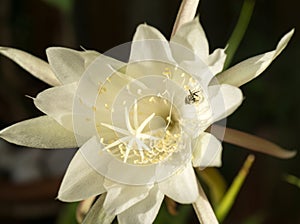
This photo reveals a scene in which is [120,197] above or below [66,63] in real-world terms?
below

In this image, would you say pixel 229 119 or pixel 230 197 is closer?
pixel 230 197

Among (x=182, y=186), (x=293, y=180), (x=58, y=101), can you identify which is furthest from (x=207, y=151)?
(x=293, y=180)

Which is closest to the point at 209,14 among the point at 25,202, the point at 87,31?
the point at 87,31

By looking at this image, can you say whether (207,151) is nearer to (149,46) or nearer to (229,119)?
(149,46)

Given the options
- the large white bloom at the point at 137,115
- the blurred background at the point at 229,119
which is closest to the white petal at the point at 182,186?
the large white bloom at the point at 137,115

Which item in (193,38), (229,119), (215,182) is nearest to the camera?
(193,38)

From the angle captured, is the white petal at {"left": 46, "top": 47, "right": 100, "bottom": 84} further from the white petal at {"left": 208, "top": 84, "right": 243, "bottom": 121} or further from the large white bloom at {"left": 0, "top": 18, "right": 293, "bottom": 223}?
the white petal at {"left": 208, "top": 84, "right": 243, "bottom": 121}

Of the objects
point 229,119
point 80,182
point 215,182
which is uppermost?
point 80,182

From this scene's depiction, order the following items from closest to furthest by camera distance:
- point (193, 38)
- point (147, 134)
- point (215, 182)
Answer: point (193, 38) < point (147, 134) < point (215, 182)
